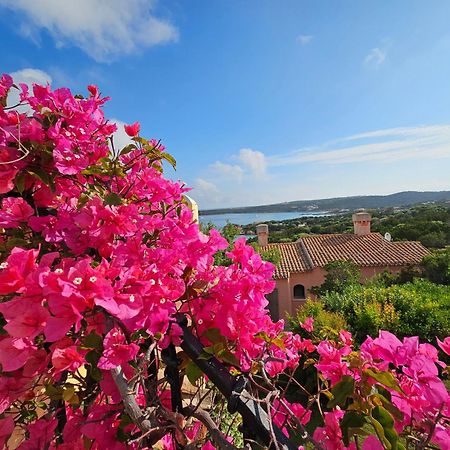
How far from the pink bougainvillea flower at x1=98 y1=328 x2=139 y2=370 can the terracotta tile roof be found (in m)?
13.1

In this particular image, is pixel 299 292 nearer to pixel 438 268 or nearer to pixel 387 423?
pixel 438 268

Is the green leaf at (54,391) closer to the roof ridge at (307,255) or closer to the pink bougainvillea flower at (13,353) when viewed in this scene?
the pink bougainvillea flower at (13,353)

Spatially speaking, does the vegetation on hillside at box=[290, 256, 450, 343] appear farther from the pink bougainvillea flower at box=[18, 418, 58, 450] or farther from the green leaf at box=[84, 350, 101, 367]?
the green leaf at box=[84, 350, 101, 367]

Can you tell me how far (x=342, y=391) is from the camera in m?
0.69

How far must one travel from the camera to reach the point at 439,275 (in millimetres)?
13266

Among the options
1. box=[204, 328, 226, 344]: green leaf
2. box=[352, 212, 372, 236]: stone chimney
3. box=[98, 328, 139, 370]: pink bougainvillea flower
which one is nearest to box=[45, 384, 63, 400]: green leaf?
box=[98, 328, 139, 370]: pink bougainvillea flower

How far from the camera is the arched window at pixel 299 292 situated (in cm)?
1437

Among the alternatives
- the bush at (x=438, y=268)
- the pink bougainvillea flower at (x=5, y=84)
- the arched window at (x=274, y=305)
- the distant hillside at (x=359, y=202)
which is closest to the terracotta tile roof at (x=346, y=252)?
the bush at (x=438, y=268)

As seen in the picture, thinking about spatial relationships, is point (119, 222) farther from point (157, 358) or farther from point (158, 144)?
point (158, 144)

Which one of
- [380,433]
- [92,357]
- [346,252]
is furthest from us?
[346,252]

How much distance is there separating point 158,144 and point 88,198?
1.34 feet

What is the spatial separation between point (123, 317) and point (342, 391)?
45 centimetres

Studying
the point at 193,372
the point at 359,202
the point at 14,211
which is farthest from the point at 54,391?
the point at 359,202

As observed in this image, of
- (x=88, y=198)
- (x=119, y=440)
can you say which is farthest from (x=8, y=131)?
(x=119, y=440)
